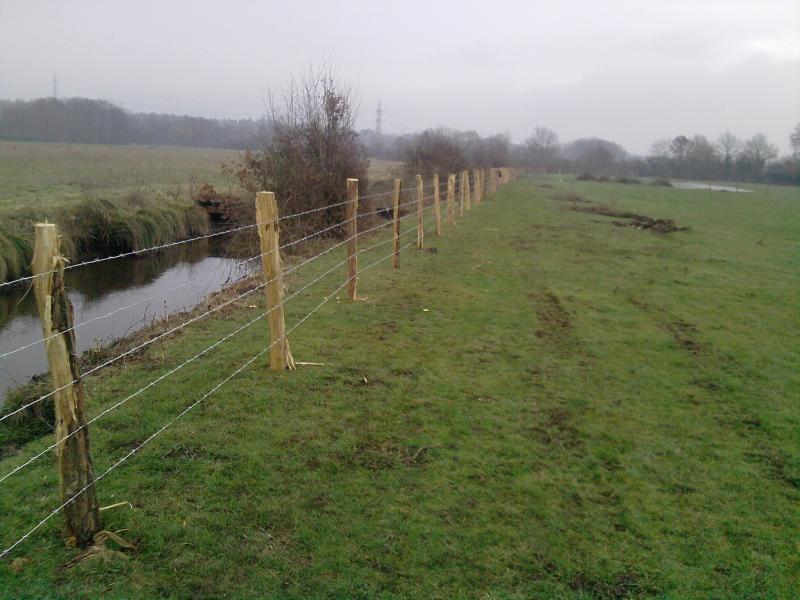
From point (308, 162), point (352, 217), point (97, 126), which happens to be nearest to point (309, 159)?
point (308, 162)

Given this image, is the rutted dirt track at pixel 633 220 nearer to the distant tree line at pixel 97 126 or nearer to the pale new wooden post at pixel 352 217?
the pale new wooden post at pixel 352 217

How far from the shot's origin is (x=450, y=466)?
4207 mm

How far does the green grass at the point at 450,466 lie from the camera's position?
10.3ft

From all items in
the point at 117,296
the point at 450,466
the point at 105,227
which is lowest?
the point at 450,466

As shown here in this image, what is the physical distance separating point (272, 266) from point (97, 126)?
56.6 m

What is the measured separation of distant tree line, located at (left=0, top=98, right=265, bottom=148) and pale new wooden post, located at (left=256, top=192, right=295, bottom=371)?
35.9m

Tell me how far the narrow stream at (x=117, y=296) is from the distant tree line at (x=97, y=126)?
26.2m

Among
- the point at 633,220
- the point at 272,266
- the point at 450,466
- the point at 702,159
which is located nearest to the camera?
the point at 450,466

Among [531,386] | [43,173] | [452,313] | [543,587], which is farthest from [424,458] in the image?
[43,173]

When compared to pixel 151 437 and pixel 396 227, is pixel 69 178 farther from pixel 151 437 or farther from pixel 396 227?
pixel 151 437

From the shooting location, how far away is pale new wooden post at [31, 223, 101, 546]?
277 centimetres

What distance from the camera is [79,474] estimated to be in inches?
121

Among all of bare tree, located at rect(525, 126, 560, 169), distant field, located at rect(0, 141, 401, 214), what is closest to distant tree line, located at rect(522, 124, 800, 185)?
bare tree, located at rect(525, 126, 560, 169)

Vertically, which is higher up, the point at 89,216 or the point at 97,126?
the point at 97,126
